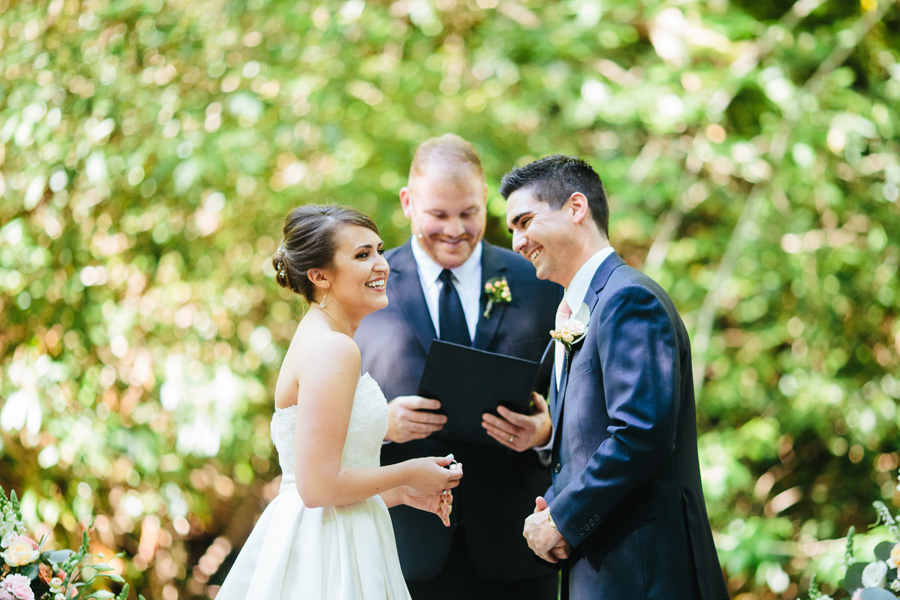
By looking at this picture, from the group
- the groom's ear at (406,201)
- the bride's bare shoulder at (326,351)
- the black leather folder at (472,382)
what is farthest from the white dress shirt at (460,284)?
the bride's bare shoulder at (326,351)

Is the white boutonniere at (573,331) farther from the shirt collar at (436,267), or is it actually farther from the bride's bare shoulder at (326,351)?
the shirt collar at (436,267)

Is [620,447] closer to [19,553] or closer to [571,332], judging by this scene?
[571,332]

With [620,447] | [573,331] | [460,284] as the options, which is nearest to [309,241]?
[573,331]

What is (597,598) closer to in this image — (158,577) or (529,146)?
(529,146)

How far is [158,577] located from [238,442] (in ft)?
4.41

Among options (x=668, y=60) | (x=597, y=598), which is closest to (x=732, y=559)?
(x=597, y=598)

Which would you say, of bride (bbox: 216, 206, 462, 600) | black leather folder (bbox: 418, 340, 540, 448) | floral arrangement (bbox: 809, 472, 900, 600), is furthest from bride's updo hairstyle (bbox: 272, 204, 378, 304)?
floral arrangement (bbox: 809, 472, 900, 600)

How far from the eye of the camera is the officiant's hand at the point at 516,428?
2.66 meters

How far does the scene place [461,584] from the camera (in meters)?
2.87

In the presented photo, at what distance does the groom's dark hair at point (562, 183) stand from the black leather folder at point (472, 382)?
53cm

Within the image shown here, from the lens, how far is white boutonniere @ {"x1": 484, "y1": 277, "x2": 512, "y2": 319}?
9.91 feet

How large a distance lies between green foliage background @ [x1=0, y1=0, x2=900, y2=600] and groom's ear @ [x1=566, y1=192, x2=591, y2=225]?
79.3 inches

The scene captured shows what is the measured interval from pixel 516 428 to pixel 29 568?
1.60 m

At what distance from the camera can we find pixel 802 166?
4887 mm
